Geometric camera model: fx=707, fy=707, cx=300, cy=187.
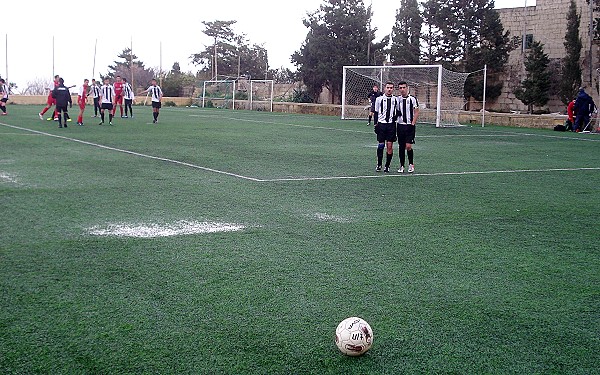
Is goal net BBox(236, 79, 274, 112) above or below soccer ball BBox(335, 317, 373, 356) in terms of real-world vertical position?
above

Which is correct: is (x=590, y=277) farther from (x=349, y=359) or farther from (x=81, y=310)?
(x=81, y=310)

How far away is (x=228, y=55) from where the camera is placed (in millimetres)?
78375

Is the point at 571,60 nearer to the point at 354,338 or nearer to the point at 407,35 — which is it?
the point at 407,35

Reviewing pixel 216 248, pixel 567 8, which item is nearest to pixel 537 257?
pixel 216 248

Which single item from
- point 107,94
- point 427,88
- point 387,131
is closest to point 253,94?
point 427,88

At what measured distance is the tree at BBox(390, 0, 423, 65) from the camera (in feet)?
146

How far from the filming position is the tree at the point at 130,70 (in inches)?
2972

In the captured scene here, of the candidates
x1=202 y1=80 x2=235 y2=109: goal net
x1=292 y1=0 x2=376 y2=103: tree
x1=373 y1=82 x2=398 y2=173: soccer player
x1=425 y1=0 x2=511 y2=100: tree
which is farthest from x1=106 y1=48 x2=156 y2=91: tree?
x1=373 y1=82 x2=398 y2=173: soccer player

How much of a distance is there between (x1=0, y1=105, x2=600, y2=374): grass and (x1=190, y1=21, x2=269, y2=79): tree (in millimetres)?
65299

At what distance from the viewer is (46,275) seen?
585cm

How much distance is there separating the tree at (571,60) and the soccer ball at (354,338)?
35.8 meters

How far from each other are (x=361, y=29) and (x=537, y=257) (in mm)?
44268

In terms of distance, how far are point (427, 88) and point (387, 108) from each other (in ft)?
71.3

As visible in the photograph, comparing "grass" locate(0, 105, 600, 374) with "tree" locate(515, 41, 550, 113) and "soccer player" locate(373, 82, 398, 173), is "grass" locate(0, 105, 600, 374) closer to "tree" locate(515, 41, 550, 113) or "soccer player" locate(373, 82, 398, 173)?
"soccer player" locate(373, 82, 398, 173)
